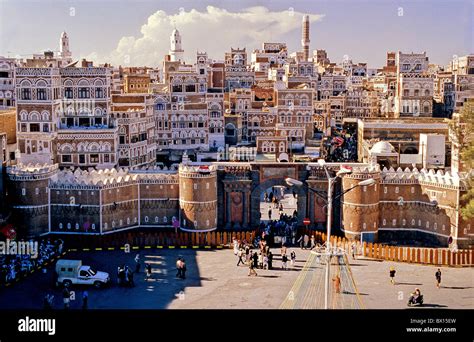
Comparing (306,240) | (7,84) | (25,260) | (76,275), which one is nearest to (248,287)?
(76,275)

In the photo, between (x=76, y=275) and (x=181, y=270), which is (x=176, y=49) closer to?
(x=181, y=270)

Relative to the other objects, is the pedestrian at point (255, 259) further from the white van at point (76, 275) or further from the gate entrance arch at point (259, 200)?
the gate entrance arch at point (259, 200)

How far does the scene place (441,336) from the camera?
16469mm

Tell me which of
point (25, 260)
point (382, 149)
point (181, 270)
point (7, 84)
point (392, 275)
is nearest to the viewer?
point (392, 275)

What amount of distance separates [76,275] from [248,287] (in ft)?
18.6

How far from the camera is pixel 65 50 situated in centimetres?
5616

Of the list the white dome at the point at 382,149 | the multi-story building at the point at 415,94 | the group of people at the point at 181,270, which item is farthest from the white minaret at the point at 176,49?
the group of people at the point at 181,270

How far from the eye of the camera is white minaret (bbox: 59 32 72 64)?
54.9 metres

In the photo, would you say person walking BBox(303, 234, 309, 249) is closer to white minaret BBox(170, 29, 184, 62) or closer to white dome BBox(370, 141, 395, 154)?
white dome BBox(370, 141, 395, 154)

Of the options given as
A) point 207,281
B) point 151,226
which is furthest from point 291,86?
point 207,281

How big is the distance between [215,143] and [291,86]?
8.53m

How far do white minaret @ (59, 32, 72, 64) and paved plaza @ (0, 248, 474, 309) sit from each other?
2926 centimetres

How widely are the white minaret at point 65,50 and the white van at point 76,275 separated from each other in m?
32.7

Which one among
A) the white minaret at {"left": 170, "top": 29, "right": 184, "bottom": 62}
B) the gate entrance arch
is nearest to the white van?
the gate entrance arch
